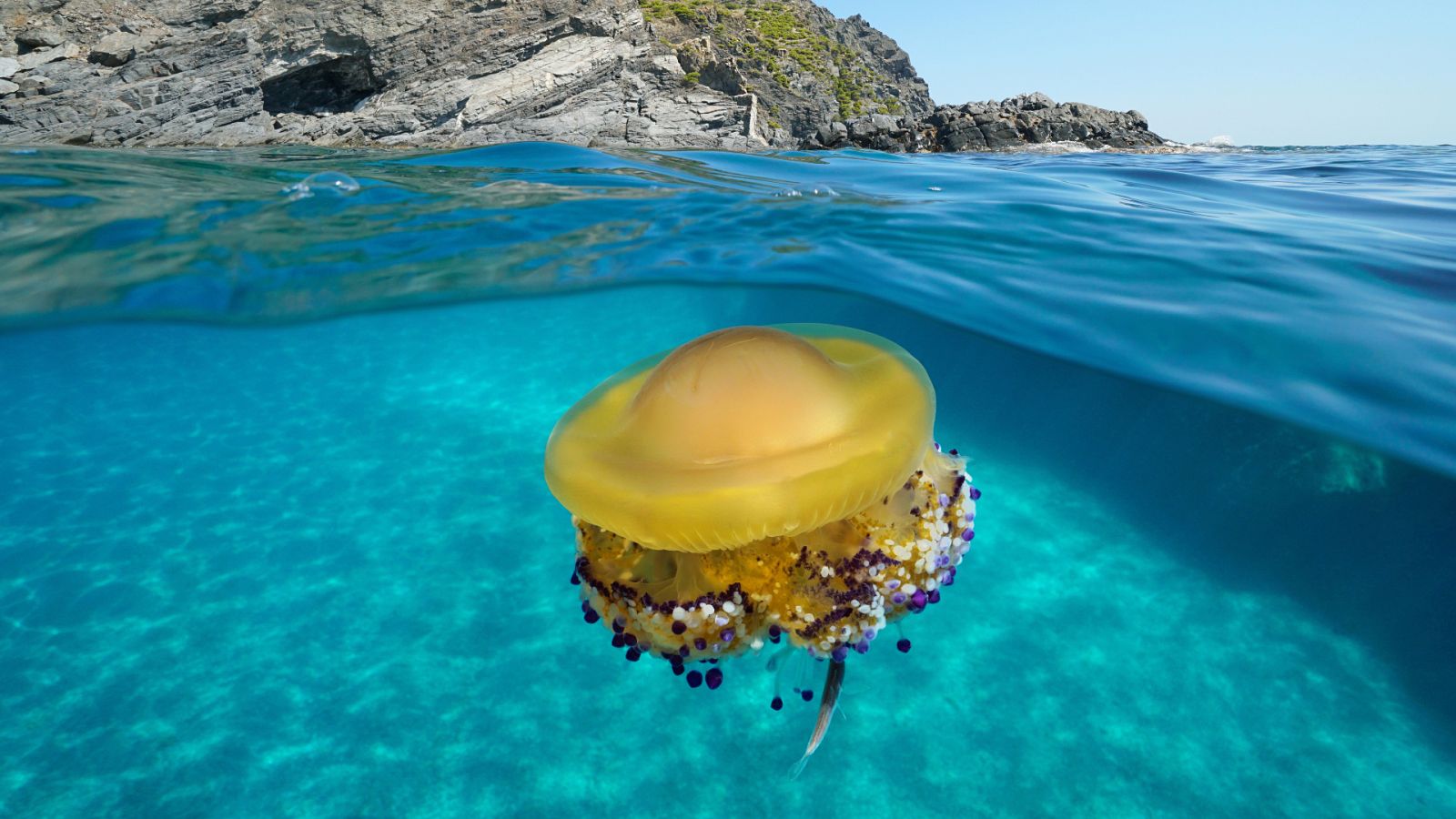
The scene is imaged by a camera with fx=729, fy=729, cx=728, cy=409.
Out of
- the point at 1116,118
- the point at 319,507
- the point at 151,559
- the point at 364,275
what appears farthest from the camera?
the point at 1116,118

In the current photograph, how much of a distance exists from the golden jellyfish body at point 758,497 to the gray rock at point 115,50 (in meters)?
27.3

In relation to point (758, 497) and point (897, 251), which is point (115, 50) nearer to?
point (897, 251)

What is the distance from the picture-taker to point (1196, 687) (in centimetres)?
406

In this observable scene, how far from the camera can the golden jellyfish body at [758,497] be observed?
4.79ft

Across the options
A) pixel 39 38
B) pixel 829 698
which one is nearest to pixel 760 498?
pixel 829 698

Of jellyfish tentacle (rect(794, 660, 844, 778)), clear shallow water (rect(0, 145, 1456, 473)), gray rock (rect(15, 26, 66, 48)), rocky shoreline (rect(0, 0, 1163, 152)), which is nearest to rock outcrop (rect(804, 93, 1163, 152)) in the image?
rocky shoreline (rect(0, 0, 1163, 152))

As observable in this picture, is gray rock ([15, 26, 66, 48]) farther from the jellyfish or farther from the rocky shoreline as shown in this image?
the jellyfish

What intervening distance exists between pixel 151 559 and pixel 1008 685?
5819mm

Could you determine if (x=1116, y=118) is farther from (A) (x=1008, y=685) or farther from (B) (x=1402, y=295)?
(A) (x=1008, y=685)

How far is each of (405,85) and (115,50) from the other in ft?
25.5

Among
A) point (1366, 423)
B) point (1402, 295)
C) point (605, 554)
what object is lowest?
point (1366, 423)

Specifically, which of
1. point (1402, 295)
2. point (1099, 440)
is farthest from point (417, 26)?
point (1402, 295)

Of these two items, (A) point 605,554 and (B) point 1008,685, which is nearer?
(A) point 605,554

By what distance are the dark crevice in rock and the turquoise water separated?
46.0 ft
